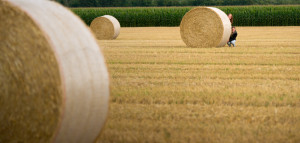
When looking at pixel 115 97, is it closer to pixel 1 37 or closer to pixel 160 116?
pixel 160 116

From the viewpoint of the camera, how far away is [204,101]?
23.6ft

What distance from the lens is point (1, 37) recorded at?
15.1 feet

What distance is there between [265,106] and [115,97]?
2232mm

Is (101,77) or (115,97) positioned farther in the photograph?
(115,97)

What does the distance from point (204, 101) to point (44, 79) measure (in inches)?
132

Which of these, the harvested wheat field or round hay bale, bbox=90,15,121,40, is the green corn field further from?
the harvested wheat field

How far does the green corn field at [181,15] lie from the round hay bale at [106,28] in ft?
60.2

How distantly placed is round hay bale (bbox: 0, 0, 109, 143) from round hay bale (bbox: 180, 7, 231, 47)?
1222 cm

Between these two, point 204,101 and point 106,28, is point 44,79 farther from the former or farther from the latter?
point 106,28

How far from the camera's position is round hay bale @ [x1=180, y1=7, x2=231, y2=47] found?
16.6 meters

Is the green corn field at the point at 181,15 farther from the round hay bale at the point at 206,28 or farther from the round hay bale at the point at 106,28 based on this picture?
the round hay bale at the point at 206,28

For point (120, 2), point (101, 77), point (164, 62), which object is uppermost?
point (101, 77)

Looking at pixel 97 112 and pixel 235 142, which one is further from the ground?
pixel 97 112

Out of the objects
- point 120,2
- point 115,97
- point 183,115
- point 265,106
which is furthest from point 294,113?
point 120,2
